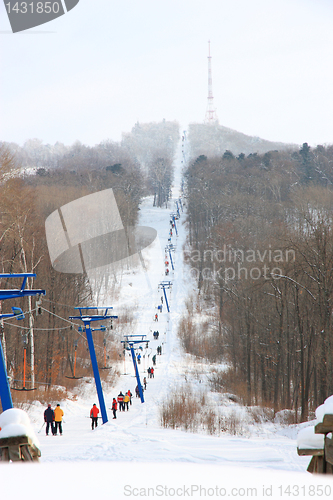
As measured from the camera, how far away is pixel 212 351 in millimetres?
39031

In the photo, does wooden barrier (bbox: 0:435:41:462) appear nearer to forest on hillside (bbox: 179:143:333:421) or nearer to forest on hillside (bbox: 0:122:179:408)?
forest on hillside (bbox: 0:122:179:408)

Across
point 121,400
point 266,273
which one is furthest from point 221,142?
point 121,400

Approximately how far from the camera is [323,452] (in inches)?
166

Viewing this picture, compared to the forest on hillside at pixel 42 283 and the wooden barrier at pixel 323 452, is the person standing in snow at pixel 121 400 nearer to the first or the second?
the forest on hillside at pixel 42 283

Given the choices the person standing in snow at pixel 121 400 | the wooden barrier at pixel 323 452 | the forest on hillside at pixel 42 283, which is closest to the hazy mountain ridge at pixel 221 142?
the forest on hillside at pixel 42 283

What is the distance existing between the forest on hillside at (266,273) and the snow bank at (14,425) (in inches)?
510

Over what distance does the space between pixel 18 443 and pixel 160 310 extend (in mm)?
45689

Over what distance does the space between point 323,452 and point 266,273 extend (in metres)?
16.8

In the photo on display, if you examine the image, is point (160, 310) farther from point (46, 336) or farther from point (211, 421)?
point (211, 421)

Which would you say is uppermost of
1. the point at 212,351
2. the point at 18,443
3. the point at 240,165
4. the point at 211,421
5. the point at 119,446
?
the point at 240,165

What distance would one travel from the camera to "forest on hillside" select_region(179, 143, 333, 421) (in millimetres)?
17750

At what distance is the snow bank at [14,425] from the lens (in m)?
3.56

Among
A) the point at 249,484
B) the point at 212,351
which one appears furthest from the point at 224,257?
the point at 249,484

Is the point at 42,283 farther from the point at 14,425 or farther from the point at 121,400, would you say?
the point at 14,425
